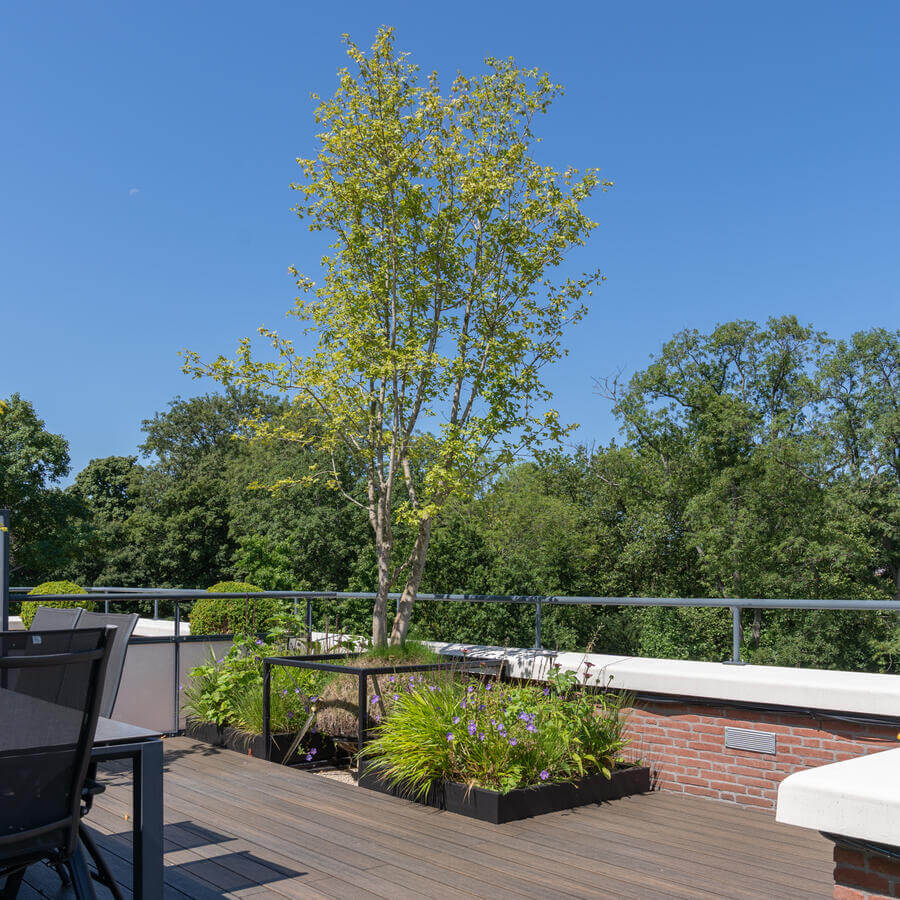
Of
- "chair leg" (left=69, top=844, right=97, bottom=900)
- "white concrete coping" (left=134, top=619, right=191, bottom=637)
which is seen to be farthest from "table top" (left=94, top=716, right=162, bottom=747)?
"white concrete coping" (left=134, top=619, right=191, bottom=637)

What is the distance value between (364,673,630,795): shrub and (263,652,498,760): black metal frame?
190mm

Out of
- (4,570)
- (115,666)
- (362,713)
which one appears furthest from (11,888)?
(4,570)

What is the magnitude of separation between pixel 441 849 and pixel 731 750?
1.78 m

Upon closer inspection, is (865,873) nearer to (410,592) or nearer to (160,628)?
(410,592)

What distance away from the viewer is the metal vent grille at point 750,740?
4.59 meters

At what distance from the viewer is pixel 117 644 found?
346cm

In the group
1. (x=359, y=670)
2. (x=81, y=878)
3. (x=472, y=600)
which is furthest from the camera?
(x=472, y=600)

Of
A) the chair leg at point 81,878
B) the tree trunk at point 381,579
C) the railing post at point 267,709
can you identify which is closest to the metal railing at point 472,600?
the tree trunk at point 381,579

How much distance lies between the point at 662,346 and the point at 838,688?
23.0 metres

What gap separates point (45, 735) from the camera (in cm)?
223

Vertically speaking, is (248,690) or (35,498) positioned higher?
(35,498)

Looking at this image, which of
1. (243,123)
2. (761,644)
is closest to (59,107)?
(243,123)

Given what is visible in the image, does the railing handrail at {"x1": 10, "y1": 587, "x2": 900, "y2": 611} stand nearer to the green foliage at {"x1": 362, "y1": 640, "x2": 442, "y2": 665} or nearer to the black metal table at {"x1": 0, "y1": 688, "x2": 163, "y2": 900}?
the green foliage at {"x1": 362, "y1": 640, "x2": 442, "y2": 665}

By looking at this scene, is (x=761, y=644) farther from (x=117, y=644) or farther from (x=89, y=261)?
(x=89, y=261)
